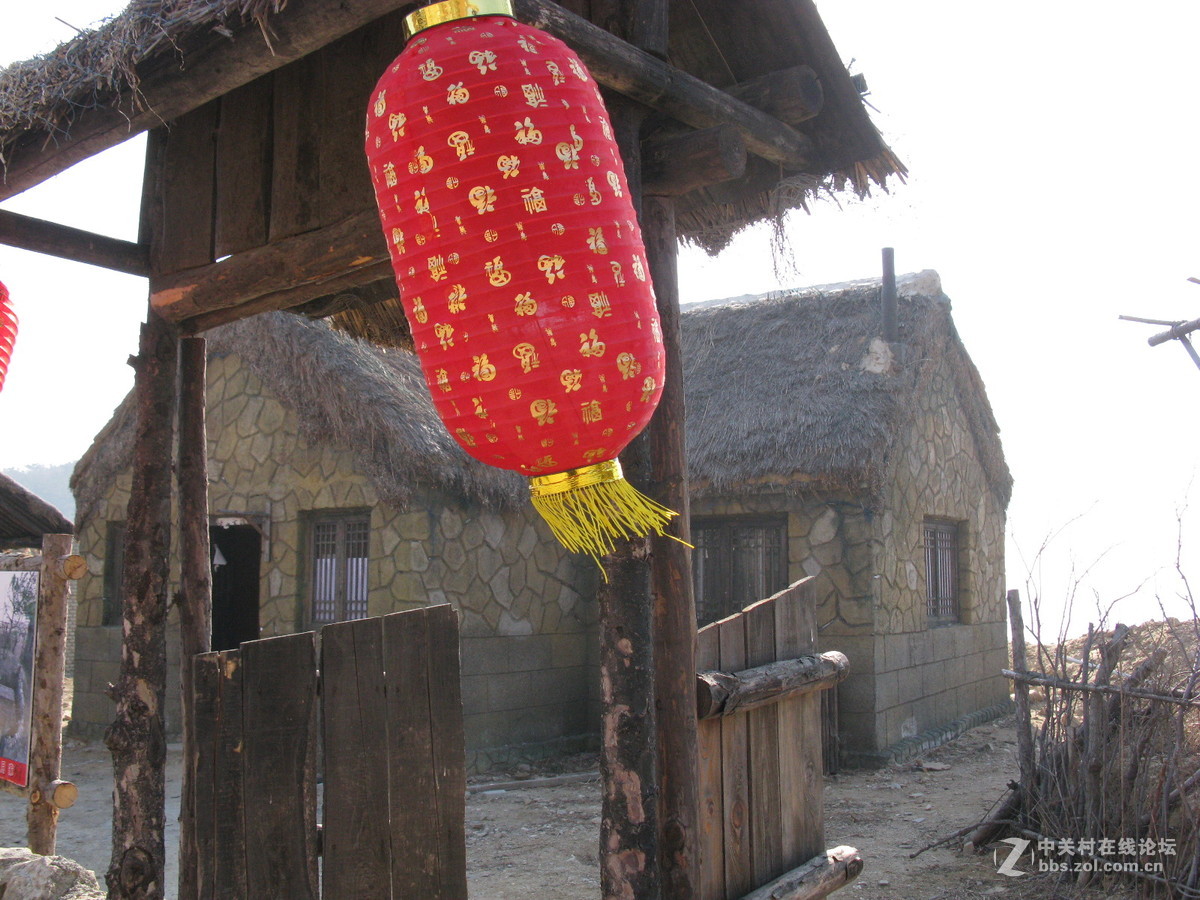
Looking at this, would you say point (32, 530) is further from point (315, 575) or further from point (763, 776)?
point (763, 776)

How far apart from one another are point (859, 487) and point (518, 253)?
7.46m

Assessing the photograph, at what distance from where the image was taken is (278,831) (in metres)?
2.55

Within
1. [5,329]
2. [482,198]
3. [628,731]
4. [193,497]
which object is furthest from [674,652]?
[5,329]

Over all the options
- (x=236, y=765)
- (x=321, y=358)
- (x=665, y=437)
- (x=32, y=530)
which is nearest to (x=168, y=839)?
(x=32, y=530)

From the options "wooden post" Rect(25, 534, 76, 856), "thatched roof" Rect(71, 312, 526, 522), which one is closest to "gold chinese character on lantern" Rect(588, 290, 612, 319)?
"wooden post" Rect(25, 534, 76, 856)

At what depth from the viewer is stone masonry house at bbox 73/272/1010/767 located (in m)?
8.55

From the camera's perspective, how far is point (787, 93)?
358 centimetres

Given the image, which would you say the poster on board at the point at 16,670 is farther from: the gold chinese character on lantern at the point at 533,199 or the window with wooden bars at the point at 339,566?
the gold chinese character on lantern at the point at 533,199

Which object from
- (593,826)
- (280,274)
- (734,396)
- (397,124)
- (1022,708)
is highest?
(734,396)

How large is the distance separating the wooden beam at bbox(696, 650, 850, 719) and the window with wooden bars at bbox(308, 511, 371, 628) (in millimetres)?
5783

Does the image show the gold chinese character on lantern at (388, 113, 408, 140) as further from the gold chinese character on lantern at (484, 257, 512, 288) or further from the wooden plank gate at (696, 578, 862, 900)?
the wooden plank gate at (696, 578, 862, 900)

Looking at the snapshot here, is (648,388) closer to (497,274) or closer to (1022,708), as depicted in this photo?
(497,274)

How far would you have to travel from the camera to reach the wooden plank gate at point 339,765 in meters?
2.46

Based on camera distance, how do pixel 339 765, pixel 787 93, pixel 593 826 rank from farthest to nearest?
pixel 593 826 → pixel 787 93 → pixel 339 765
